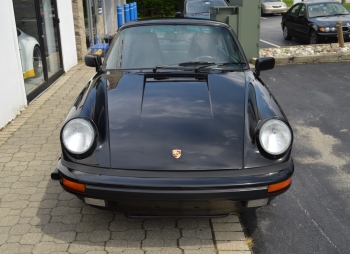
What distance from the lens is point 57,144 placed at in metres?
5.41

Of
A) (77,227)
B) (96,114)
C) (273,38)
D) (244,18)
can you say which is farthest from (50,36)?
(273,38)

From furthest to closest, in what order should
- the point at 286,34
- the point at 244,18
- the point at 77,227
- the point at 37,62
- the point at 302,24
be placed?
the point at 286,34
the point at 302,24
the point at 244,18
the point at 37,62
the point at 77,227

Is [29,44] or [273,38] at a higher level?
[29,44]

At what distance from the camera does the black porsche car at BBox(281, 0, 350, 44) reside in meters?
13.2

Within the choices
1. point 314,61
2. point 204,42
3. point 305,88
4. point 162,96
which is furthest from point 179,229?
point 314,61

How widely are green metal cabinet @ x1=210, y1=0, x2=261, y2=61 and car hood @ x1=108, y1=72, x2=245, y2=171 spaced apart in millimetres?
7214

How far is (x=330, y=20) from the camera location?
13.4 metres

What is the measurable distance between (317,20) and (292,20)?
1851 mm

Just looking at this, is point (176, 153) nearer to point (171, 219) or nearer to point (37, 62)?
point (171, 219)

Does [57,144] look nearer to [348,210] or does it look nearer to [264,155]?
[264,155]

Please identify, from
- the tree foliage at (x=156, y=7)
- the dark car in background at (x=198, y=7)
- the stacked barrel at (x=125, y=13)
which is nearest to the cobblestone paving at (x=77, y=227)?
the dark car in background at (x=198, y=7)

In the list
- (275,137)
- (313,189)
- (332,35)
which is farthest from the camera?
(332,35)

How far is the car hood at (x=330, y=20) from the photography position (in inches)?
520

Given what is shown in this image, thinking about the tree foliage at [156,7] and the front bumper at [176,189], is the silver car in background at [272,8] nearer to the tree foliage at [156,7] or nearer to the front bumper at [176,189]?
the tree foliage at [156,7]
